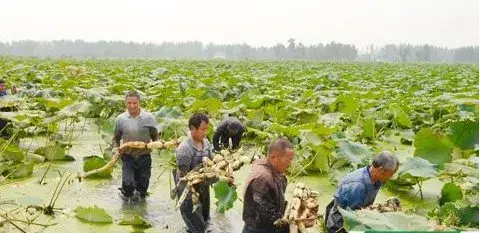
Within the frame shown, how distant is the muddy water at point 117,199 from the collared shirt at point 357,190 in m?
1.00

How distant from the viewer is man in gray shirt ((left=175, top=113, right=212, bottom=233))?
4.83 meters

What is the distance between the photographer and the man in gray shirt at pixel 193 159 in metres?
4.83

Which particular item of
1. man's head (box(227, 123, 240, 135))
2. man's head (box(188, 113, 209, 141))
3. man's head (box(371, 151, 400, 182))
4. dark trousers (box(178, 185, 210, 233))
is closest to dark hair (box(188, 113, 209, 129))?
man's head (box(188, 113, 209, 141))

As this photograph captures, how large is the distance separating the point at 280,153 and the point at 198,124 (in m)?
1.07

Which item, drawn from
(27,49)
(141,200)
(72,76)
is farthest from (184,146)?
(27,49)

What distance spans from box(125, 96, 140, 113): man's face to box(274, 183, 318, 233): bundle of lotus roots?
209cm

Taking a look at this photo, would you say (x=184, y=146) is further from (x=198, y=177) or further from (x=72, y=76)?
(x=72, y=76)

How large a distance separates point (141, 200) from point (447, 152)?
2913 mm

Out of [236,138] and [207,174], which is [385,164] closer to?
[207,174]

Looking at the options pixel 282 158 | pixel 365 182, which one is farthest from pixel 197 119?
pixel 365 182

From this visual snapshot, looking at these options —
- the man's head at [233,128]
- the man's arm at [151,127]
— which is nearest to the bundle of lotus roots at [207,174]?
the man's arm at [151,127]

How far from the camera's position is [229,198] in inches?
177

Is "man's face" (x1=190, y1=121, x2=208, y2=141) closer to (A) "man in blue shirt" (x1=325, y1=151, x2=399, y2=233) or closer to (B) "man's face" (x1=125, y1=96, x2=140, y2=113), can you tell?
(B) "man's face" (x1=125, y1=96, x2=140, y2=113)

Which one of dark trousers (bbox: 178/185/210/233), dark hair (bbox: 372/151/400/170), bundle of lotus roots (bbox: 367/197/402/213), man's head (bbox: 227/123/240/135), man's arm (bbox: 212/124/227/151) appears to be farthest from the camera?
man's arm (bbox: 212/124/227/151)
